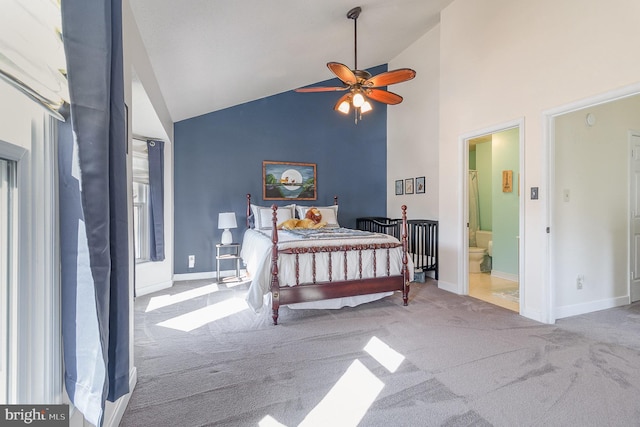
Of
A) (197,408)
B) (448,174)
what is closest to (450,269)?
(448,174)

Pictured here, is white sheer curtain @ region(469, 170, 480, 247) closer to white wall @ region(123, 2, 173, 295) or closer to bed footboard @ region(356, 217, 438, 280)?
bed footboard @ region(356, 217, 438, 280)

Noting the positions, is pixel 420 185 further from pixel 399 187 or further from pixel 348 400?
pixel 348 400

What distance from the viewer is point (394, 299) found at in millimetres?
3676

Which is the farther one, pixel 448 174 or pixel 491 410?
pixel 448 174

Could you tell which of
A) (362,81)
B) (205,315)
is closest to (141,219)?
(205,315)

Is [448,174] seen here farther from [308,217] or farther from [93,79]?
[93,79]

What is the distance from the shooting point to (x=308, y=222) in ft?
15.0

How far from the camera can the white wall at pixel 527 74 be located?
8.01ft

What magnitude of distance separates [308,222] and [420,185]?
2023mm

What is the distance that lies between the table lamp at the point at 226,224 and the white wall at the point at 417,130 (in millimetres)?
2943

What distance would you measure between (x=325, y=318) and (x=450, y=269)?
6.19 ft

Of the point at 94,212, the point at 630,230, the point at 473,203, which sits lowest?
the point at 630,230

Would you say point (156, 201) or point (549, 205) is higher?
point (156, 201)

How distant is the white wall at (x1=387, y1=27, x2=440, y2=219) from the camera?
16.1 feet
